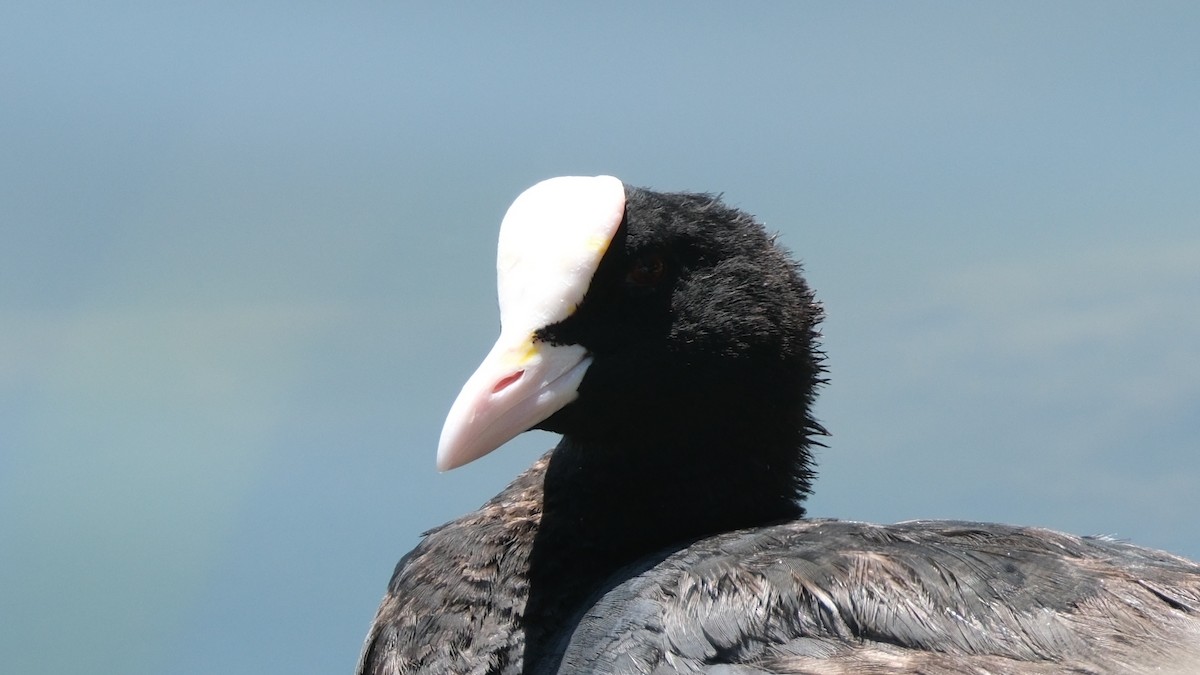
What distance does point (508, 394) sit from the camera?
335 cm

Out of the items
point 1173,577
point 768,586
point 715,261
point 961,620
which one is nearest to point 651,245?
point 715,261

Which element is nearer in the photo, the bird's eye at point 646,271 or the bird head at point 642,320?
the bird head at point 642,320

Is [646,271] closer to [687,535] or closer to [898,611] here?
[687,535]

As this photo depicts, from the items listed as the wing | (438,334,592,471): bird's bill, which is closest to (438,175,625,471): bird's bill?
(438,334,592,471): bird's bill

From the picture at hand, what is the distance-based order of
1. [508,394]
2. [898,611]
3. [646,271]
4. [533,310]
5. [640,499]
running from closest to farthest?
[898,611] < [508,394] < [533,310] < [646,271] < [640,499]

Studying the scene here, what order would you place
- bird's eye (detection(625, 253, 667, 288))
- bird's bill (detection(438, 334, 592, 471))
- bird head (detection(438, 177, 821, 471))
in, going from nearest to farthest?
bird's bill (detection(438, 334, 592, 471)), bird head (detection(438, 177, 821, 471)), bird's eye (detection(625, 253, 667, 288))

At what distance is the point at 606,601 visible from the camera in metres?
3.31

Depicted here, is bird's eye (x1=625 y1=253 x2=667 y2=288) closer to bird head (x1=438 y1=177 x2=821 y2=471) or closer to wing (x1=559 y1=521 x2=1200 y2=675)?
bird head (x1=438 y1=177 x2=821 y2=471)

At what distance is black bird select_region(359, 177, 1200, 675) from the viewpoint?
301 centimetres

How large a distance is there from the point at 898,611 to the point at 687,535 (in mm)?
855

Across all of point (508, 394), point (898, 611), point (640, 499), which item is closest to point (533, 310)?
point (508, 394)

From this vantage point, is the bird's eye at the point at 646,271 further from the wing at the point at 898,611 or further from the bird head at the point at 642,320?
the wing at the point at 898,611

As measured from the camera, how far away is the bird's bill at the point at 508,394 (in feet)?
10.8

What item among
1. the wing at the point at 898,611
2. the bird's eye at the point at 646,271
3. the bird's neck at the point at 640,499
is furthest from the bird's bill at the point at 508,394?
the wing at the point at 898,611
